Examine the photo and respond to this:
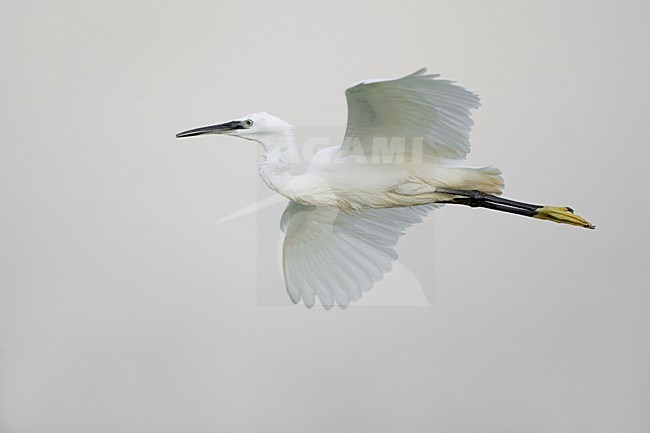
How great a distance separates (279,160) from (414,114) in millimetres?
374

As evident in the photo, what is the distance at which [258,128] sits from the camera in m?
2.24

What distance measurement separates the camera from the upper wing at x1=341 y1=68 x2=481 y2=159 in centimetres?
202

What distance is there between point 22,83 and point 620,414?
95.9 inches

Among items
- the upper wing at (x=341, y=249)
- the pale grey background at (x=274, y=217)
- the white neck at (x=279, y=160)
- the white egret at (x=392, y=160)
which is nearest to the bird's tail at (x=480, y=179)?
the white egret at (x=392, y=160)

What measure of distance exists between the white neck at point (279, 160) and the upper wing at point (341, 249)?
9.9 inches

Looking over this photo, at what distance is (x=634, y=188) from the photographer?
293cm

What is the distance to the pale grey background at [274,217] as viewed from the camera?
289 cm

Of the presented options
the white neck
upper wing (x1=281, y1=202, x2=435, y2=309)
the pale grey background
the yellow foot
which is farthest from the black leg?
the pale grey background

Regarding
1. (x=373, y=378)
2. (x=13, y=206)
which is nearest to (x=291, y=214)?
(x=373, y=378)

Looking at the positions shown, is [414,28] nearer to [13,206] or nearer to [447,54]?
[447,54]

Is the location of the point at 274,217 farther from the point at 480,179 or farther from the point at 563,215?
the point at 563,215

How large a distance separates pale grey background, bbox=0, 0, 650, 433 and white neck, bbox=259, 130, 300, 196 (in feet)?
2.16

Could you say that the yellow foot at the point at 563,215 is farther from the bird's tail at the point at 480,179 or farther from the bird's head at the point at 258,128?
the bird's head at the point at 258,128

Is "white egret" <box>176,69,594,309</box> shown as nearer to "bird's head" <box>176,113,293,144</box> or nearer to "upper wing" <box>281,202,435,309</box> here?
"bird's head" <box>176,113,293,144</box>
